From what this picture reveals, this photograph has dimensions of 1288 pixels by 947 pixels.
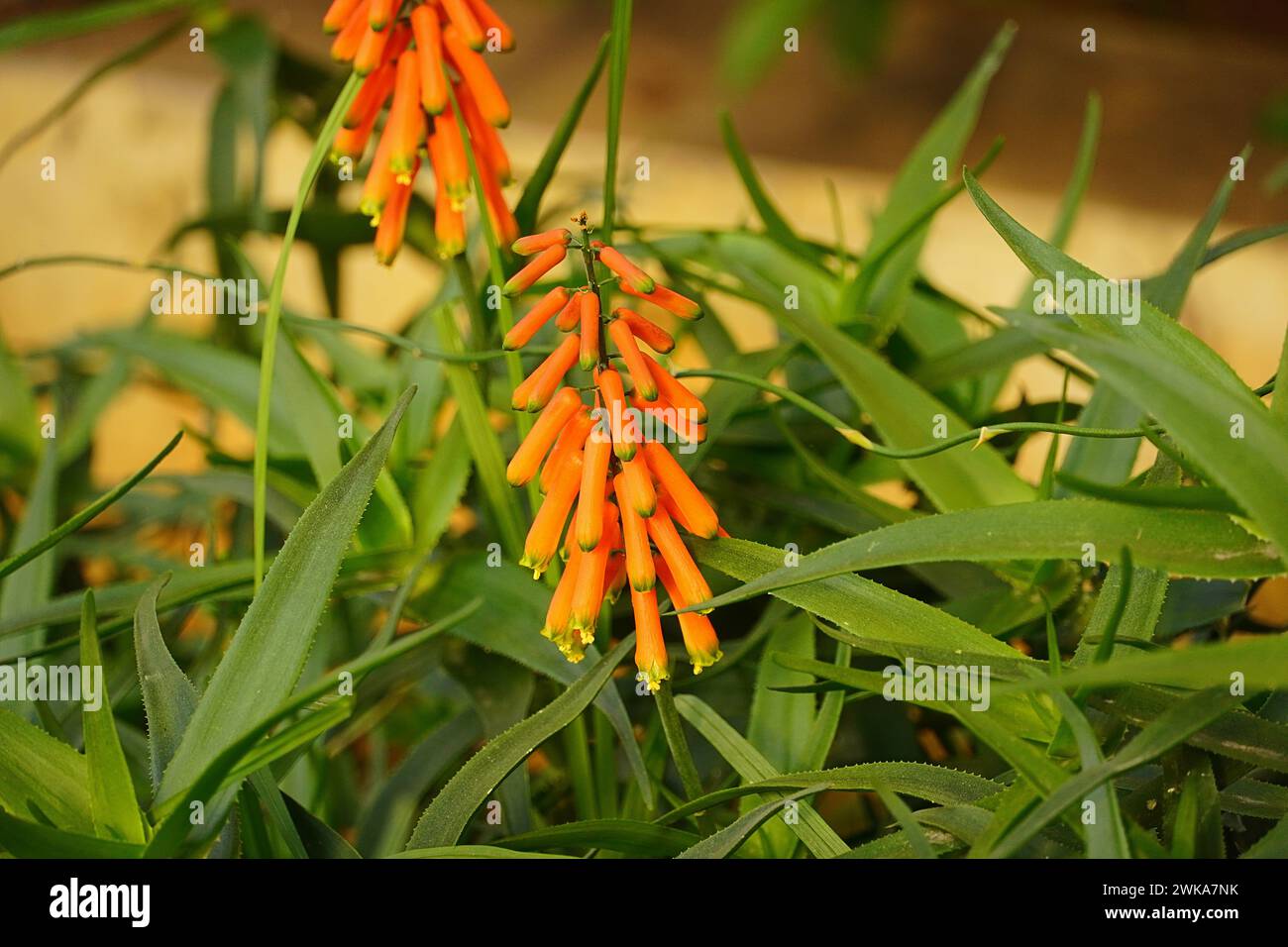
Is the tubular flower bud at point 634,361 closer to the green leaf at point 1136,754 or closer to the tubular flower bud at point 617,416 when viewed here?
the tubular flower bud at point 617,416

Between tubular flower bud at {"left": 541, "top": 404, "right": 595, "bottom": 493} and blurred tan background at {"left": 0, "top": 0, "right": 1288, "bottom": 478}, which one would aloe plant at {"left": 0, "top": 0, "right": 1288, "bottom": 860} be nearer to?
tubular flower bud at {"left": 541, "top": 404, "right": 595, "bottom": 493}

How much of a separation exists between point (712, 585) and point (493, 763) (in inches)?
5.8

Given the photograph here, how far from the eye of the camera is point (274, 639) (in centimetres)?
35

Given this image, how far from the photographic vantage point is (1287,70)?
132cm

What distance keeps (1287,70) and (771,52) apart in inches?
24.7

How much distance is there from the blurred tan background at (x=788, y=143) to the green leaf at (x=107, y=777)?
57cm

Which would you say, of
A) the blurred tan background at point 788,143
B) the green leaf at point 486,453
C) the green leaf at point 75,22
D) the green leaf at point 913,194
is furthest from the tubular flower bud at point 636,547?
the blurred tan background at point 788,143

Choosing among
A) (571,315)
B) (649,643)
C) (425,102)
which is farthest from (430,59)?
(649,643)

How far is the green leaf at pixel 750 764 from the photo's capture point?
0.37 meters

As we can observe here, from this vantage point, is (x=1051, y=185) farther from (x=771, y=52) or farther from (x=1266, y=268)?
(x=771, y=52)

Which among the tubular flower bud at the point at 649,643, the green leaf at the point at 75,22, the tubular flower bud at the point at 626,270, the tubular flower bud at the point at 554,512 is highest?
the green leaf at the point at 75,22

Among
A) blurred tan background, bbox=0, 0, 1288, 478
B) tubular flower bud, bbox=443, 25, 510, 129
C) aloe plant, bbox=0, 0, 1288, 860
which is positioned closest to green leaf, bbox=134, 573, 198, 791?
aloe plant, bbox=0, 0, 1288, 860

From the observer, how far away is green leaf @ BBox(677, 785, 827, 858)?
0.34m

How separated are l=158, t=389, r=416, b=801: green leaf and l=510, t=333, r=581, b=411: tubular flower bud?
1.5 inches
